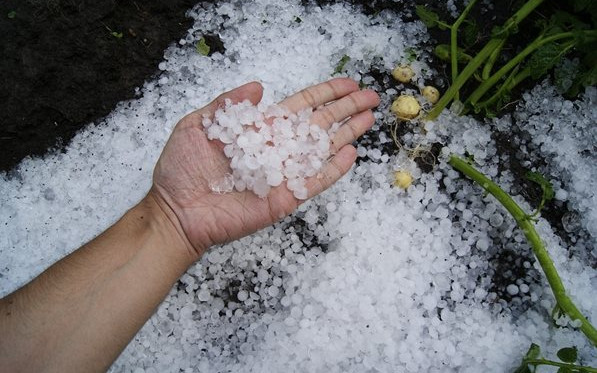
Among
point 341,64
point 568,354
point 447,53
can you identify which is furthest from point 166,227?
point 568,354

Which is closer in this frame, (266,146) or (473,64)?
(266,146)

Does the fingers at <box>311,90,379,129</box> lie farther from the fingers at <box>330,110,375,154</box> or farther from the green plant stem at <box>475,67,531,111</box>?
the green plant stem at <box>475,67,531,111</box>

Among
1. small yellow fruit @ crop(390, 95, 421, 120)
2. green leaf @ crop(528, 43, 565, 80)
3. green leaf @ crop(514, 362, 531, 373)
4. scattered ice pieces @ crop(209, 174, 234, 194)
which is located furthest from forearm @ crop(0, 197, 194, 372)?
green leaf @ crop(528, 43, 565, 80)

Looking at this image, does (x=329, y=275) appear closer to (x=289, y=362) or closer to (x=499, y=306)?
(x=289, y=362)

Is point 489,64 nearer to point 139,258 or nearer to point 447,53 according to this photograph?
point 447,53

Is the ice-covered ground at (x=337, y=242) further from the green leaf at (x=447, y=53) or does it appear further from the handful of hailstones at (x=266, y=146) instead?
the handful of hailstones at (x=266, y=146)
